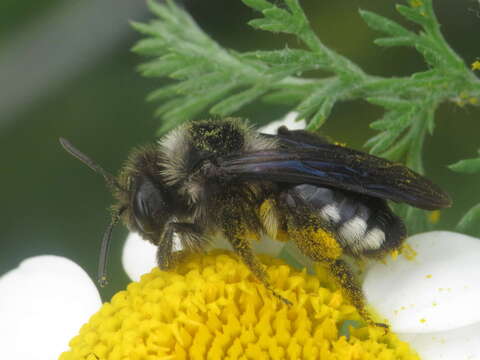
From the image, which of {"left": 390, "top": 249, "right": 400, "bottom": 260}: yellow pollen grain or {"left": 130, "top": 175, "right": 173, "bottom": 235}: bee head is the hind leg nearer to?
{"left": 390, "top": 249, "right": 400, "bottom": 260}: yellow pollen grain

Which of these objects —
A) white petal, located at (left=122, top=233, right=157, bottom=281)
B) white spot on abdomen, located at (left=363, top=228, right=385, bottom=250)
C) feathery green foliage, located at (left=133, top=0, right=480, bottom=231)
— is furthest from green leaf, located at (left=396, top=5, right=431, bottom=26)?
white petal, located at (left=122, top=233, right=157, bottom=281)

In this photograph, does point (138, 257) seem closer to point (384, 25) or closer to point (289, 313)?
point (289, 313)

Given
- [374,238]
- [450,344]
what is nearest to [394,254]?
[374,238]

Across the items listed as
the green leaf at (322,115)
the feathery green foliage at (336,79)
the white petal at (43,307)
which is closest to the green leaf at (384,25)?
the feathery green foliage at (336,79)

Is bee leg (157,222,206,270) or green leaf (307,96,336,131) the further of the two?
green leaf (307,96,336,131)

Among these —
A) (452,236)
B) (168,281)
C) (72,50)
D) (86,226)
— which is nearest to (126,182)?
(168,281)

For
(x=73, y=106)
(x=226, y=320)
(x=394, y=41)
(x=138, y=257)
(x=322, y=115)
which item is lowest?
(x=226, y=320)
